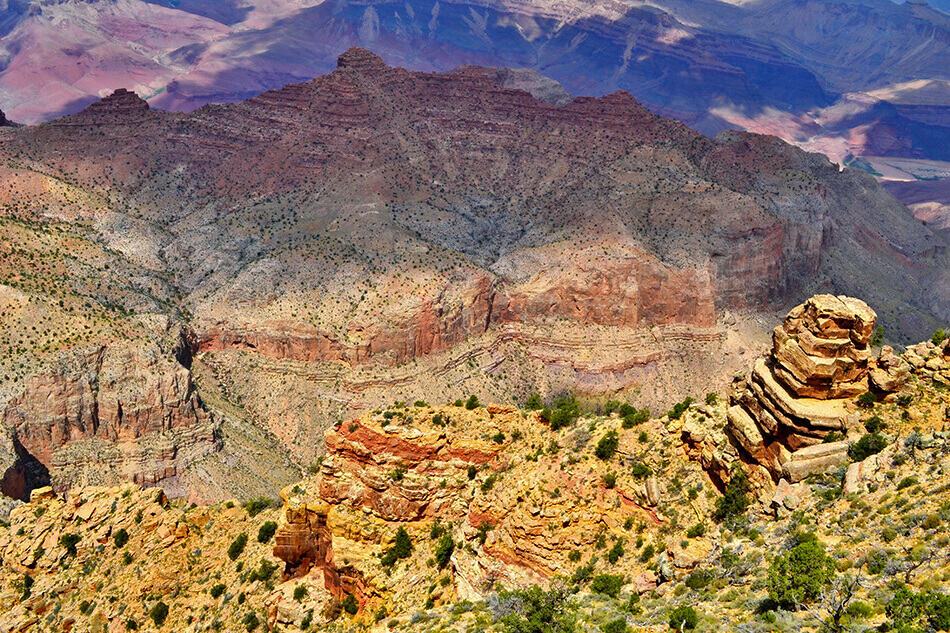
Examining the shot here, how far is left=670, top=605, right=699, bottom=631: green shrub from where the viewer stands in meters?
27.4

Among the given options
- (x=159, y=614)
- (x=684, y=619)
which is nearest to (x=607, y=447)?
(x=684, y=619)

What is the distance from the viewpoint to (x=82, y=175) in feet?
449

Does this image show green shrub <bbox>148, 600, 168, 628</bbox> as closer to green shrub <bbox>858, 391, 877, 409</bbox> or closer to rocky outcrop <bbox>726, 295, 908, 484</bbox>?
rocky outcrop <bbox>726, 295, 908, 484</bbox>

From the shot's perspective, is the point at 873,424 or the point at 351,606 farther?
the point at 351,606

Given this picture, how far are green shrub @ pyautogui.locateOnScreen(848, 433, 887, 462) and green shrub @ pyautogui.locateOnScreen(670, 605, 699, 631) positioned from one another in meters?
10.9

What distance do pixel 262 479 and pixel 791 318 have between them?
2807 inches

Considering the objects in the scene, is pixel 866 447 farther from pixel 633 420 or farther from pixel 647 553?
pixel 633 420

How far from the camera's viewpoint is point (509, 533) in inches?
1511

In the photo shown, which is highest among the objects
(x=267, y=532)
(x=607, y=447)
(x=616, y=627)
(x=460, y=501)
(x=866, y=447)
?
(x=866, y=447)

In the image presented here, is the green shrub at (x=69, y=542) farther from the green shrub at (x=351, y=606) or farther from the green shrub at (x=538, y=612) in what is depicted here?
the green shrub at (x=538, y=612)

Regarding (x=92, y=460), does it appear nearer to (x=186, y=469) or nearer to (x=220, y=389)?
(x=186, y=469)

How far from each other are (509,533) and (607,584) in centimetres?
637

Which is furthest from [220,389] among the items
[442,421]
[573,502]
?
[573,502]

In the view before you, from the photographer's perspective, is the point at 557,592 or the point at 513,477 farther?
the point at 513,477
